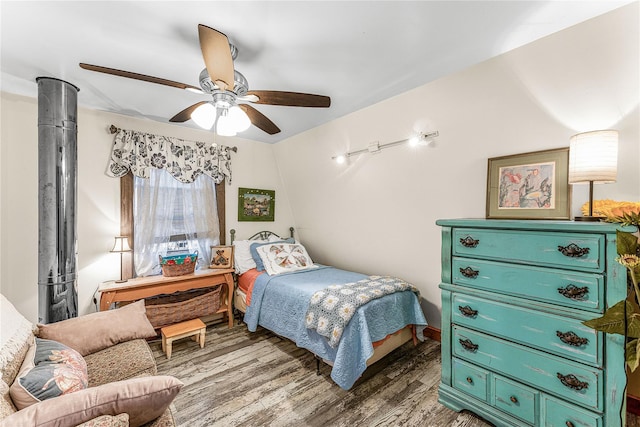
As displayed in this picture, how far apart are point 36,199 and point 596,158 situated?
4445mm

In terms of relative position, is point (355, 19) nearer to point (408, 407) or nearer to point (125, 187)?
point (408, 407)

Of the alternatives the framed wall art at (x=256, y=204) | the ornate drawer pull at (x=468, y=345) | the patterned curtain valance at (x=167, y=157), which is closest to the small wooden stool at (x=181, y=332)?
the framed wall art at (x=256, y=204)

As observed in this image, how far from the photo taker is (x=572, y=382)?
1413 millimetres

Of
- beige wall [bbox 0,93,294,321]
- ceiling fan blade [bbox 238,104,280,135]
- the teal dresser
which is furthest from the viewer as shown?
beige wall [bbox 0,93,294,321]

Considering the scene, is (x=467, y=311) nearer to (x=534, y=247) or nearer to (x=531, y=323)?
(x=531, y=323)

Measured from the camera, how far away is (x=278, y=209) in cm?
442

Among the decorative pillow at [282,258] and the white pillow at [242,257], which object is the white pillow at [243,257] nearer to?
the white pillow at [242,257]

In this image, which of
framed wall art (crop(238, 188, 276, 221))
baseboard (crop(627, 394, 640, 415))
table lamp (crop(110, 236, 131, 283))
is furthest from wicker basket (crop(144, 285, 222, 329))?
baseboard (crop(627, 394, 640, 415))

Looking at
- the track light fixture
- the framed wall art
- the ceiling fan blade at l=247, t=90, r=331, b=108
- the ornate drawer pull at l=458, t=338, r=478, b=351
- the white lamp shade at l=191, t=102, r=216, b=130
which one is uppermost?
the ceiling fan blade at l=247, t=90, r=331, b=108

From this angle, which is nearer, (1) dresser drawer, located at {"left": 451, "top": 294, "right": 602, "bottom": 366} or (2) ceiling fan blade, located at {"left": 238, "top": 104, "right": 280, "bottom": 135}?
(1) dresser drawer, located at {"left": 451, "top": 294, "right": 602, "bottom": 366}

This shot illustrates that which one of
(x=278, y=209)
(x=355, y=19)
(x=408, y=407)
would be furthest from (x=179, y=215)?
(x=408, y=407)

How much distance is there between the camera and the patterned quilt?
→ 84.1 inches

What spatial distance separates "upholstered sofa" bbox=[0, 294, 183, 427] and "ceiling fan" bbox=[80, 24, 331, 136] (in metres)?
1.42

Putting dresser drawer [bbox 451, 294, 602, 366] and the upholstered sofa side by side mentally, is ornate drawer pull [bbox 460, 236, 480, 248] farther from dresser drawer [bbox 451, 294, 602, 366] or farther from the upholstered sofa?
the upholstered sofa
